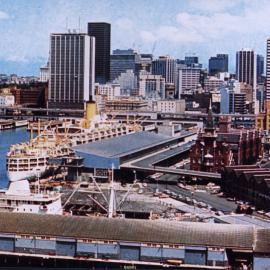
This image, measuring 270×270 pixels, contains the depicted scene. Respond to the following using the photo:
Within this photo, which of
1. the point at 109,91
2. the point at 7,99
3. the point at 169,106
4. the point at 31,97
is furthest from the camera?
the point at 109,91

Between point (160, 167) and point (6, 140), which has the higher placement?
point (160, 167)

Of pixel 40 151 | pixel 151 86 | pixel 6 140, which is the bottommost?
pixel 6 140

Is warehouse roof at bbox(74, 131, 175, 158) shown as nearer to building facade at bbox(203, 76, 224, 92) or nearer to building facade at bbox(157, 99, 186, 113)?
building facade at bbox(157, 99, 186, 113)

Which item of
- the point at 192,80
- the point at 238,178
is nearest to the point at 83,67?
the point at 192,80

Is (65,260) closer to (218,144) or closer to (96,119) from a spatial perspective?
(218,144)

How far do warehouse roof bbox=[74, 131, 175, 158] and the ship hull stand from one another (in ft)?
1.93

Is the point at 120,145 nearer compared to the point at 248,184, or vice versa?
the point at 248,184

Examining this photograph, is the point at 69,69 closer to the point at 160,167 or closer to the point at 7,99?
the point at 7,99

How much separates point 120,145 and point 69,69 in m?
16.1

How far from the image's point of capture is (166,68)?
39.5 metres

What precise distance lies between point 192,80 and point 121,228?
105 ft

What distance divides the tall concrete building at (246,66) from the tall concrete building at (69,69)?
10.6 metres

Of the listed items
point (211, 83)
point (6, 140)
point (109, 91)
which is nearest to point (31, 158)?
point (6, 140)

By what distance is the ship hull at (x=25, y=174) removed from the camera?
10.3 metres
